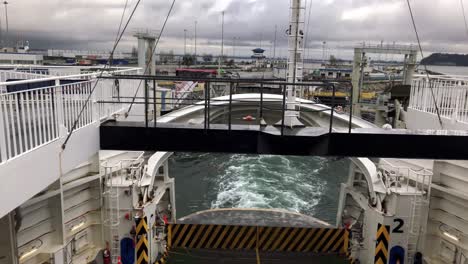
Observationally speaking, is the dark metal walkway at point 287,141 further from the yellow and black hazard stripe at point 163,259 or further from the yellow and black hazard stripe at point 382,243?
the yellow and black hazard stripe at point 163,259

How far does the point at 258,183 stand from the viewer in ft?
65.2

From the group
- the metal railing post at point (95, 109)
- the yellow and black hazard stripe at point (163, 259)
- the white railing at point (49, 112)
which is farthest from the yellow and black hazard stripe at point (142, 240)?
the metal railing post at point (95, 109)

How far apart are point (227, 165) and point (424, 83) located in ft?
51.3

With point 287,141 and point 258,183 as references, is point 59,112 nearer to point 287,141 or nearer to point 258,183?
point 287,141

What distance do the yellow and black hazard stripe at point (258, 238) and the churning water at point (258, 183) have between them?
5.91 metres

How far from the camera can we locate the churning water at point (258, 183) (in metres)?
17.2

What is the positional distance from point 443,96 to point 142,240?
7927mm

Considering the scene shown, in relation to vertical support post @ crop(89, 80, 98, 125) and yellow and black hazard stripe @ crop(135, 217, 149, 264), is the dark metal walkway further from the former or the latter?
yellow and black hazard stripe @ crop(135, 217, 149, 264)

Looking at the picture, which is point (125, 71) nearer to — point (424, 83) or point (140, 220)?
point (140, 220)

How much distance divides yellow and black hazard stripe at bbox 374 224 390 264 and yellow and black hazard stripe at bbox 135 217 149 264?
209 inches

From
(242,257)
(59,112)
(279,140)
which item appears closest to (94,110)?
(59,112)

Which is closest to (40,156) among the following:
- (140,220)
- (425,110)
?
(140,220)

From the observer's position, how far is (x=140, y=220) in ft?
26.9

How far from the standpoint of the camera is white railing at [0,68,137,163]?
4.32 meters
